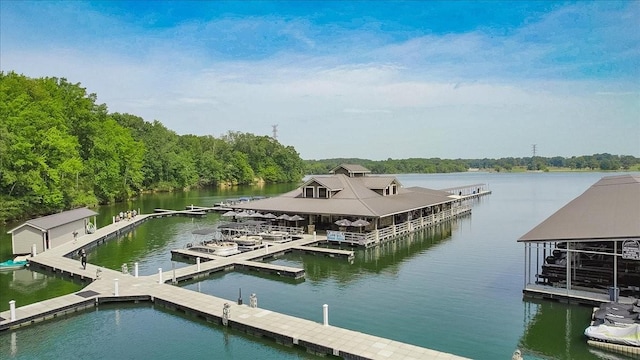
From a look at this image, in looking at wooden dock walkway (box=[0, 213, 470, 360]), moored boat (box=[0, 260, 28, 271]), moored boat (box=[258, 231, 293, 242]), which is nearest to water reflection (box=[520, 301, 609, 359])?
wooden dock walkway (box=[0, 213, 470, 360])

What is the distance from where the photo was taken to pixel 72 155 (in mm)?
47000

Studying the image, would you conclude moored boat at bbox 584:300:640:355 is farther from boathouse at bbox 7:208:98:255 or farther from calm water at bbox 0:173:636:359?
boathouse at bbox 7:208:98:255

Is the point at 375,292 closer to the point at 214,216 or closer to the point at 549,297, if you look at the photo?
the point at 549,297

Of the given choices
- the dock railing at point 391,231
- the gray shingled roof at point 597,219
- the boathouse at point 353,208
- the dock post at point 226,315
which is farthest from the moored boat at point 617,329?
the boathouse at point 353,208

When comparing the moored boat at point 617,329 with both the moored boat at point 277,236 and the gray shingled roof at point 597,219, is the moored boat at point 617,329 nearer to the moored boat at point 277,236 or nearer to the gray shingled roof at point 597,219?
the gray shingled roof at point 597,219

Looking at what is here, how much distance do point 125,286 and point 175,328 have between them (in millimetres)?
5521

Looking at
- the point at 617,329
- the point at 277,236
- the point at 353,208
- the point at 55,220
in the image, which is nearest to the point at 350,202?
the point at 353,208

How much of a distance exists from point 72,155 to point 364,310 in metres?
40.2

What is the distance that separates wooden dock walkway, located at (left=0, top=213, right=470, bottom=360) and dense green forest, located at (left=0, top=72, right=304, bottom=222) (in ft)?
55.0

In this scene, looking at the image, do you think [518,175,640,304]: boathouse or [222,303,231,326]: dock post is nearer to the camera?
[222,303,231,326]: dock post

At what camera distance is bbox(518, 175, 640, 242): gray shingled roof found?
57.3 feet

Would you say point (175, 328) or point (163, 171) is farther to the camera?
point (163, 171)

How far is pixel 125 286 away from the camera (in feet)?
68.3

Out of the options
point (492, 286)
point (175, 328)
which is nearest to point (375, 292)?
point (492, 286)
